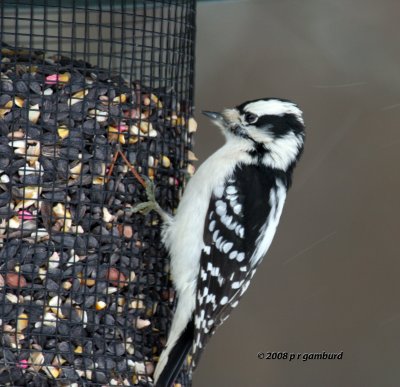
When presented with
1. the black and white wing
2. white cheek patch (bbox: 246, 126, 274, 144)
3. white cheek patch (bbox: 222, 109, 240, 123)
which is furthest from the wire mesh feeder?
white cheek patch (bbox: 246, 126, 274, 144)

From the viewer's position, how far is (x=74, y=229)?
21.4 feet

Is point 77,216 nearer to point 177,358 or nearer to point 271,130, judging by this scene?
point 177,358

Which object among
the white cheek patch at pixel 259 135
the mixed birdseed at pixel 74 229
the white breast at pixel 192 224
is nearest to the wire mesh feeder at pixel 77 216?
the mixed birdseed at pixel 74 229

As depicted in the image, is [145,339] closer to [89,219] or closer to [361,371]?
[89,219]

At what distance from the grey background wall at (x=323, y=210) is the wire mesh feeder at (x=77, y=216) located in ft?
8.55

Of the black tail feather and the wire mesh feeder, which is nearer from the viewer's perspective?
the wire mesh feeder

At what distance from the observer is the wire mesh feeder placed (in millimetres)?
6414

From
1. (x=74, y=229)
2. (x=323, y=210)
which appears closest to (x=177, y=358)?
(x=74, y=229)

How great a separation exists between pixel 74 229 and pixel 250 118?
1.23 metres

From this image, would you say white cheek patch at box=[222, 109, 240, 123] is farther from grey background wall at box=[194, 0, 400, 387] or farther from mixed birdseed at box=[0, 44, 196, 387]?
grey background wall at box=[194, 0, 400, 387]

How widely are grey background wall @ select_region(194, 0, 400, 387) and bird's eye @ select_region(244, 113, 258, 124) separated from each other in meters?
2.33

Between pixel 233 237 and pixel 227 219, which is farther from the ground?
pixel 227 219

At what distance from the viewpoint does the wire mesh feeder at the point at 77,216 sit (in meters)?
6.41

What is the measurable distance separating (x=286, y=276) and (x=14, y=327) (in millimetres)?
3533
